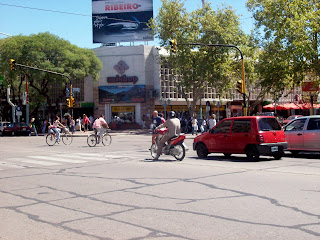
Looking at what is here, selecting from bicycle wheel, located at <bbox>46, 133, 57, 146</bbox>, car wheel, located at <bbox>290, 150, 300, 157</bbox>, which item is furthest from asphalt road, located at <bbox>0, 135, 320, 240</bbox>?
bicycle wheel, located at <bbox>46, 133, 57, 146</bbox>

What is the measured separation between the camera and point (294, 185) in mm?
9172

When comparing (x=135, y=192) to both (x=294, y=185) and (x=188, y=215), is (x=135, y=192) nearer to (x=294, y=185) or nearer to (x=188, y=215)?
(x=188, y=215)

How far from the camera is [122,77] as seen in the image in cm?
5112

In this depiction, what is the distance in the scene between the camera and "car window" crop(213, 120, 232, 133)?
15.3m

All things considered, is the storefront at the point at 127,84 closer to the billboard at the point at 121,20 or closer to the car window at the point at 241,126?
the billboard at the point at 121,20

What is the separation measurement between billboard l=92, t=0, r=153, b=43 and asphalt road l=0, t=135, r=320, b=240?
40.9 metres

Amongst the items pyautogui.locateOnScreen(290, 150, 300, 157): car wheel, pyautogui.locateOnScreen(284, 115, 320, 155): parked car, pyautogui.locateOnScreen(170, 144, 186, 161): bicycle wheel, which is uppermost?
pyautogui.locateOnScreen(284, 115, 320, 155): parked car

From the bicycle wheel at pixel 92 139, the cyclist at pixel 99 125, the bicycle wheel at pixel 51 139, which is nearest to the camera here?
the cyclist at pixel 99 125

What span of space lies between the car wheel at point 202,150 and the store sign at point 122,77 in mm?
35381

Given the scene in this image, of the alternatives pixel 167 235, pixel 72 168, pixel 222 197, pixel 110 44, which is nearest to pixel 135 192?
pixel 222 197

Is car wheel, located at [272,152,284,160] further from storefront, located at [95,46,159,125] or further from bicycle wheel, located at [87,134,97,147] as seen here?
storefront, located at [95,46,159,125]

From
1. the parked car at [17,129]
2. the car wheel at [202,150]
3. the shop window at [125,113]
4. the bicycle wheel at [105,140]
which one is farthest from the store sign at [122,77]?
the car wheel at [202,150]

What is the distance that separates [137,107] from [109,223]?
45.1 metres

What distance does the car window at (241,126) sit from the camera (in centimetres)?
1465
